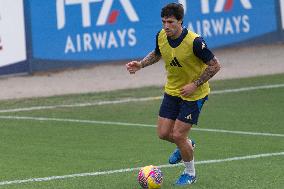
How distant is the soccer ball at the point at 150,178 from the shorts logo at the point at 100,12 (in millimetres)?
11980

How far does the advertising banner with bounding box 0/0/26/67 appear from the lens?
74.0 ft

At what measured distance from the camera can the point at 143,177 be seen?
39.1ft

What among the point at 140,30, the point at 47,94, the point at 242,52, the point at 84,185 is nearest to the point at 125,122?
the point at 47,94

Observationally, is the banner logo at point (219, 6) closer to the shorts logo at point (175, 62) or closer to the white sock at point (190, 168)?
the shorts logo at point (175, 62)

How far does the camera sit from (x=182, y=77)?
1256 centimetres

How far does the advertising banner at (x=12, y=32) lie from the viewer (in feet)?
74.0

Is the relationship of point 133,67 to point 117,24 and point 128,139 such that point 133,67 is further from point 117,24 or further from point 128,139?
point 117,24

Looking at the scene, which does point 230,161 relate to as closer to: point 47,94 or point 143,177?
point 143,177

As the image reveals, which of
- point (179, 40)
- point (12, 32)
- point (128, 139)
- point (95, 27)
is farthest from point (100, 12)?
point (179, 40)

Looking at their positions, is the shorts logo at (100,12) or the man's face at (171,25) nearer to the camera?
the man's face at (171,25)

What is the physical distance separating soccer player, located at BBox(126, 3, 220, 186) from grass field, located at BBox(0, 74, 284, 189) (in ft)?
1.72

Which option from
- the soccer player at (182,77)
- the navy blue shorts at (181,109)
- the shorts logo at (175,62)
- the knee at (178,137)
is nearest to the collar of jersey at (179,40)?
the soccer player at (182,77)

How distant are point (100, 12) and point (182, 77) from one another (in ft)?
38.2

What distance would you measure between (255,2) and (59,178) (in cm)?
1423
